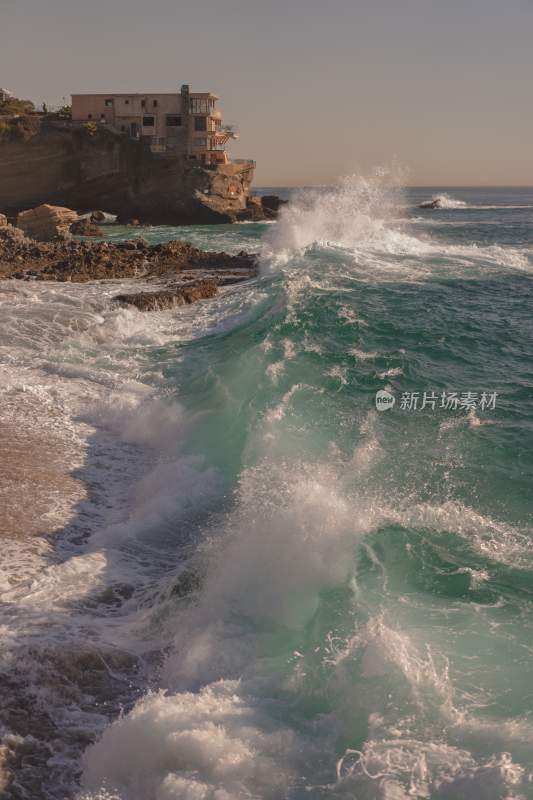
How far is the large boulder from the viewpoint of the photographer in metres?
36.7

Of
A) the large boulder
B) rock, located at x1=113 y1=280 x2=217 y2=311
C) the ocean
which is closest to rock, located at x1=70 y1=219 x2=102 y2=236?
the large boulder

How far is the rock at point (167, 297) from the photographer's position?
21.6m

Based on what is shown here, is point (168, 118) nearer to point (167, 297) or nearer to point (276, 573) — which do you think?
point (167, 297)

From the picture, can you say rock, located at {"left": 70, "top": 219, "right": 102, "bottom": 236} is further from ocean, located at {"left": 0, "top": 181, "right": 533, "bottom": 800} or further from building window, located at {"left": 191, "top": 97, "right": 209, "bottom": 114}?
ocean, located at {"left": 0, "top": 181, "right": 533, "bottom": 800}

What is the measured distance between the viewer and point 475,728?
5.68 meters

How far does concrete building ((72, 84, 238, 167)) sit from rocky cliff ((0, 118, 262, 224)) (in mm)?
1594

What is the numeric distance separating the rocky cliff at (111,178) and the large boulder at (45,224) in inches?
518

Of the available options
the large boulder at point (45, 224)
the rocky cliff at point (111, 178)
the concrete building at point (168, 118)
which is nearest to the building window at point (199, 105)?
the concrete building at point (168, 118)

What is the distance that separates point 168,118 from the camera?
53.2 m

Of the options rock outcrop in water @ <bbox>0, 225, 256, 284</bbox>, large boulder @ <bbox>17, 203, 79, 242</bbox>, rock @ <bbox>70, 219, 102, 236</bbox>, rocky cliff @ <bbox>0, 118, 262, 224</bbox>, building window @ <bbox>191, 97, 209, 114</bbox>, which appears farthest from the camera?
building window @ <bbox>191, 97, 209, 114</bbox>

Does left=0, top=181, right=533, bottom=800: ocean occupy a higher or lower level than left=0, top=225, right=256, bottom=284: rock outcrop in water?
lower

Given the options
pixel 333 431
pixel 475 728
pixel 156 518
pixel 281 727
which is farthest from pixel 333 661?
A: pixel 333 431

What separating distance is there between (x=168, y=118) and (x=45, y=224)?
19813 millimetres

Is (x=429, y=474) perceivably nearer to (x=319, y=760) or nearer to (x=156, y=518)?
(x=156, y=518)
